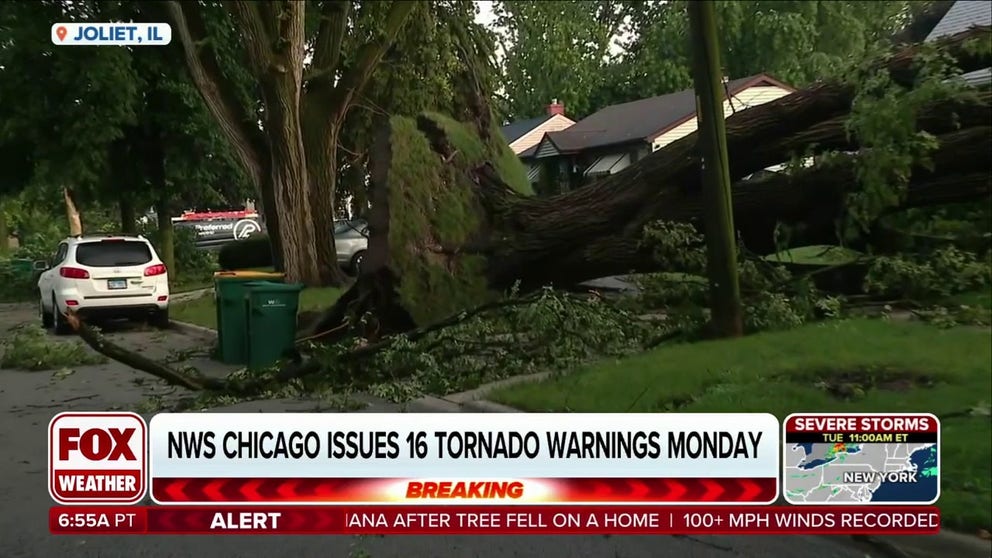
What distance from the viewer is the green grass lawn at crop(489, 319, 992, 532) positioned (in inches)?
106

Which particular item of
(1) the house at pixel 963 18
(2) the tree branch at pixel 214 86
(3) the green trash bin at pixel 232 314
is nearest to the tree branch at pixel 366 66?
(3) the green trash bin at pixel 232 314

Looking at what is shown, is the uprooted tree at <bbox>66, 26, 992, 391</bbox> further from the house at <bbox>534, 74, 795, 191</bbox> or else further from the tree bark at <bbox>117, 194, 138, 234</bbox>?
the tree bark at <bbox>117, 194, 138, 234</bbox>

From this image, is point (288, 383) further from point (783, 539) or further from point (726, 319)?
point (783, 539)

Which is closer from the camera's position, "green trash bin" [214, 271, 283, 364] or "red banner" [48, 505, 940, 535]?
"red banner" [48, 505, 940, 535]

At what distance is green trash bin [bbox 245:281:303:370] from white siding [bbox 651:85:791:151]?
277 centimetres

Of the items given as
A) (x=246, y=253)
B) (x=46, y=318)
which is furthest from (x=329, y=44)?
(x=46, y=318)

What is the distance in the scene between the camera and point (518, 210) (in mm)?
5836

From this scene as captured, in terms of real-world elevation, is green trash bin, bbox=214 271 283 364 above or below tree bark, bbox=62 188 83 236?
below

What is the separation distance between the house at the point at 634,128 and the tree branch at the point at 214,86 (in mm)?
1368

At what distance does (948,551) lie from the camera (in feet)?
9.16

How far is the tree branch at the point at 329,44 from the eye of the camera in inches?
362

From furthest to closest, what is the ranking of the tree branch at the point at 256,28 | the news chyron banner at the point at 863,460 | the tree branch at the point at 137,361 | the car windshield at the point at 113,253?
the tree branch at the point at 256,28 < the tree branch at the point at 137,361 < the car windshield at the point at 113,253 < the news chyron banner at the point at 863,460

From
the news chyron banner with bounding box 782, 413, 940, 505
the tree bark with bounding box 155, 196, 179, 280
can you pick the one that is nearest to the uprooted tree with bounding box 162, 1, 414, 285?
the tree bark with bounding box 155, 196, 179, 280

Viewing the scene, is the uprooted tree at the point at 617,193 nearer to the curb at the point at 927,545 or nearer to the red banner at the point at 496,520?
the red banner at the point at 496,520
